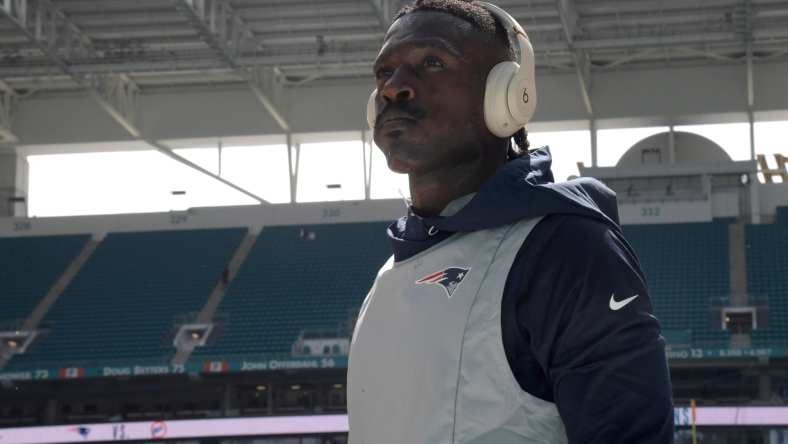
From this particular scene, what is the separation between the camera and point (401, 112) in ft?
6.25

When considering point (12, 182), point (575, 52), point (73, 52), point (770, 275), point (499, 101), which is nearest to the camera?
point (499, 101)

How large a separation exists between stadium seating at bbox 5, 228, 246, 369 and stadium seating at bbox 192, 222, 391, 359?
932 mm

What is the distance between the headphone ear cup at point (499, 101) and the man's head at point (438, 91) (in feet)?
0.05

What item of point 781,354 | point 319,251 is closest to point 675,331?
point 781,354

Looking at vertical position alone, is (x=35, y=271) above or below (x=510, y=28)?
above

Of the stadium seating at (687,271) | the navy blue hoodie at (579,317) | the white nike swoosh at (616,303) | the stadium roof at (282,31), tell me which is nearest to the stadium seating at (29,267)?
the stadium roof at (282,31)

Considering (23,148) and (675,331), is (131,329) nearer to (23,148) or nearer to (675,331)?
(23,148)

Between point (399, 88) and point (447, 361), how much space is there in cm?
44

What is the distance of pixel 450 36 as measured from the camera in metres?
1.91

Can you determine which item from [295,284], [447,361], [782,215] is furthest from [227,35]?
[447,361]

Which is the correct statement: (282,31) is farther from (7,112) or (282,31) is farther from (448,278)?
(448,278)

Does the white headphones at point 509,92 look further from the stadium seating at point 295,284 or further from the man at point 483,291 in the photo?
the stadium seating at point 295,284

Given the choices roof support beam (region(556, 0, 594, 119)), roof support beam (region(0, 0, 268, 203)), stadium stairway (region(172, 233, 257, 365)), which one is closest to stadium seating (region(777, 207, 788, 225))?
roof support beam (region(556, 0, 594, 119))

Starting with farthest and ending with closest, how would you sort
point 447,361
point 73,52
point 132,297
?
1. point 132,297
2. point 73,52
3. point 447,361
